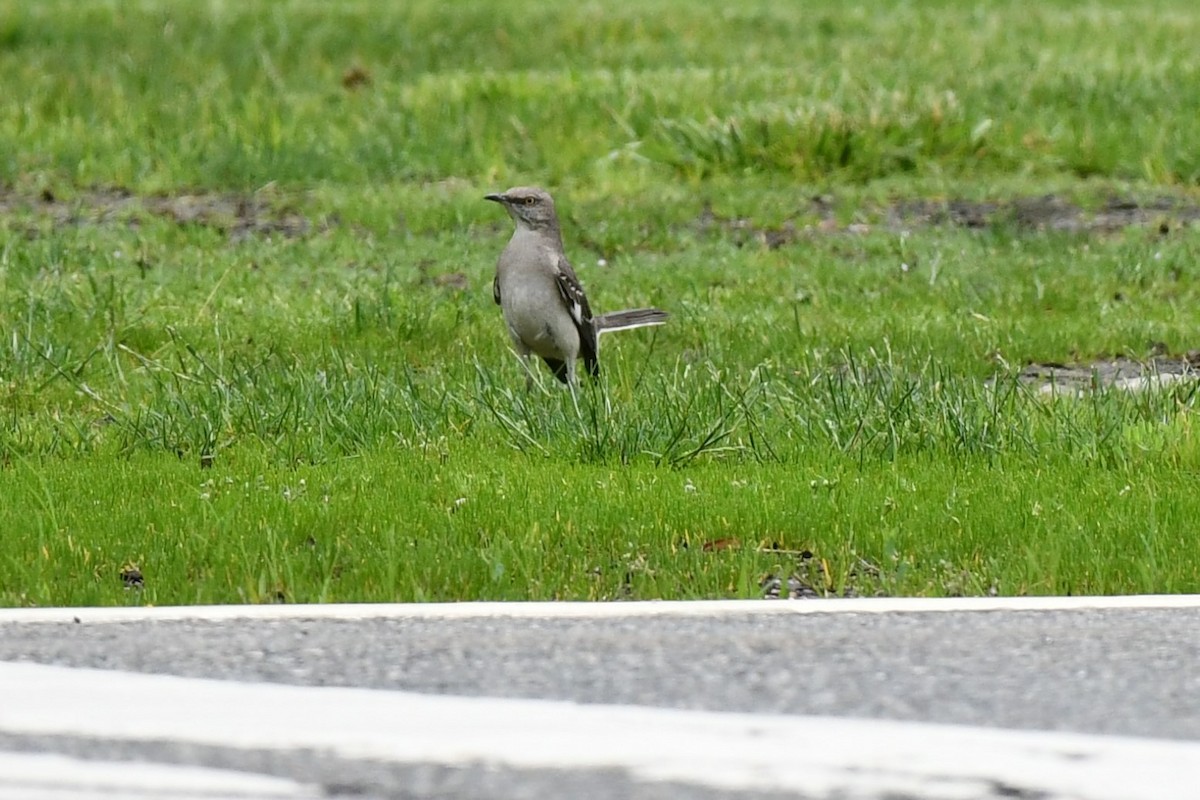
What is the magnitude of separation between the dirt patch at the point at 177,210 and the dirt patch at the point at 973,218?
9.26 feet

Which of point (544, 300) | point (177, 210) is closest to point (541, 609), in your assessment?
point (544, 300)

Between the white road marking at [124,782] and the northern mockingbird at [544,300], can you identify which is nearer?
the white road marking at [124,782]

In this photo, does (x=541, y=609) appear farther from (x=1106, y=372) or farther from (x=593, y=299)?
(x=593, y=299)

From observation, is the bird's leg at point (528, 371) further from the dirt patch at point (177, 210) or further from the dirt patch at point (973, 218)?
the dirt patch at point (177, 210)

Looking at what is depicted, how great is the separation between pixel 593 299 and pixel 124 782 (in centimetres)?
749

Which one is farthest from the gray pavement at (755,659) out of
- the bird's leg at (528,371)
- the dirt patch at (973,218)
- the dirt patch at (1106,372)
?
the dirt patch at (973,218)

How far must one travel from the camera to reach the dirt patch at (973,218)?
43.0ft

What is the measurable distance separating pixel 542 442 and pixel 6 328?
3.31 metres

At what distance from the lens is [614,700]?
4.33 m

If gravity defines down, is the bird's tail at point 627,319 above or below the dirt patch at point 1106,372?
above

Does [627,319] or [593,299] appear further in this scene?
[593,299]

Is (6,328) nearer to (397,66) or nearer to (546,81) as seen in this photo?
(546,81)

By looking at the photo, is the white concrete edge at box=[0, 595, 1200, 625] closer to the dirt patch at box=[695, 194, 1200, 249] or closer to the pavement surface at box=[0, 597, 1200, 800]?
the pavement surface at box=[0, 597, 1200, 800]

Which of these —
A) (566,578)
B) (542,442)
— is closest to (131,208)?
(542,442)
